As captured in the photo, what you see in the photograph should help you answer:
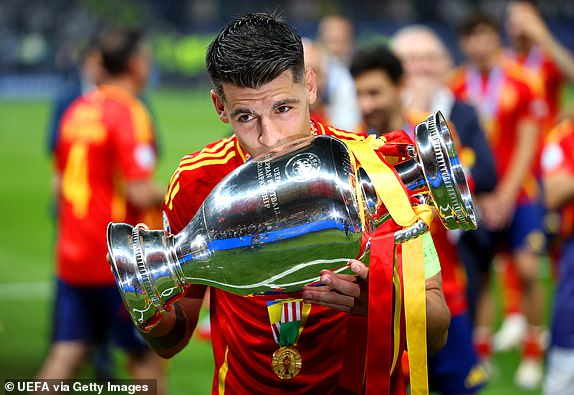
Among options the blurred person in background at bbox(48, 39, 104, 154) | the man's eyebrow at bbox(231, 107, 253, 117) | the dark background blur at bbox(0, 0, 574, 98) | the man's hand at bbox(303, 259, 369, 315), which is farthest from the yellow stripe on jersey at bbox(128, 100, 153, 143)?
the dark background blur at bbox(0, 0, 574, 98)

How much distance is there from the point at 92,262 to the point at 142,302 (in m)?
3.21

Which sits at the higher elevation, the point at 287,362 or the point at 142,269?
the point at 142,269

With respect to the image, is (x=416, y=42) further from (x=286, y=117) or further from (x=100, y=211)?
(x=286, y=117)

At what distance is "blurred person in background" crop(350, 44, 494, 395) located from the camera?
416cm

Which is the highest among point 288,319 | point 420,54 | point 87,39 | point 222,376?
point 87,39

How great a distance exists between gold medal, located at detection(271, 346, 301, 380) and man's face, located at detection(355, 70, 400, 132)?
212cm

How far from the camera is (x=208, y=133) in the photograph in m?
20.1

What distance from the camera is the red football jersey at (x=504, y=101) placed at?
6891 mm

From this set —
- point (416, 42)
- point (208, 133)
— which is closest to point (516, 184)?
point (416, 42)

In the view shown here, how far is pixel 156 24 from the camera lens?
32281 mm

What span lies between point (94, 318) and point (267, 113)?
3286mm

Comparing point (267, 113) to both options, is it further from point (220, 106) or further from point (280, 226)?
point (280, 226)

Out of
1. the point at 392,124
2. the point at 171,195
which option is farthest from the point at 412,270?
the point at 392,124

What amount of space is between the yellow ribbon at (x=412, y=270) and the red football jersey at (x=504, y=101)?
15.7 ft
